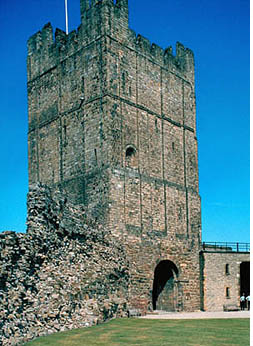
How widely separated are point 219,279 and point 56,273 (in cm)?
1220

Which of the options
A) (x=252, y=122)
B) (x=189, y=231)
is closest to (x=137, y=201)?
(x=189, y=231)

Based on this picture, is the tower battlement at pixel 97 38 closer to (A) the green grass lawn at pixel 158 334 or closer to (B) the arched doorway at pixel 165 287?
(B) the arched doorway at pixel 165 287

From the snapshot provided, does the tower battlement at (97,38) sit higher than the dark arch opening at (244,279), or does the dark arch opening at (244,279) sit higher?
the tower battlement at (97,38)

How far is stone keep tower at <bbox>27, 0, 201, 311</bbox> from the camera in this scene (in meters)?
22.2

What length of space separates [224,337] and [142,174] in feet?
37.2

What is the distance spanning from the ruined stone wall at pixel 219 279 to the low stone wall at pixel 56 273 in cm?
612

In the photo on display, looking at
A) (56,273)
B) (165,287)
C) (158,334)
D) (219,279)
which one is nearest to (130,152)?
(165,287)

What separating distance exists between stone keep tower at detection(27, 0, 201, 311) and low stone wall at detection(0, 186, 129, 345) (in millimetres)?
1960

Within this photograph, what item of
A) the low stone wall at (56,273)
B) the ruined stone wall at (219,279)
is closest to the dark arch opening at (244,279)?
the ruined stone wall at (219,279)

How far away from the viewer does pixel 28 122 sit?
27.5 m

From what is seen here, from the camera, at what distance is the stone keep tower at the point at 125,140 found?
22.2 metres

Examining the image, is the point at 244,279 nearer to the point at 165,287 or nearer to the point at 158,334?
the point at 165,287

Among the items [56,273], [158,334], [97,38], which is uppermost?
[97,38]

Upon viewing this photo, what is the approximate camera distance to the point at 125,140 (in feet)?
75.5
